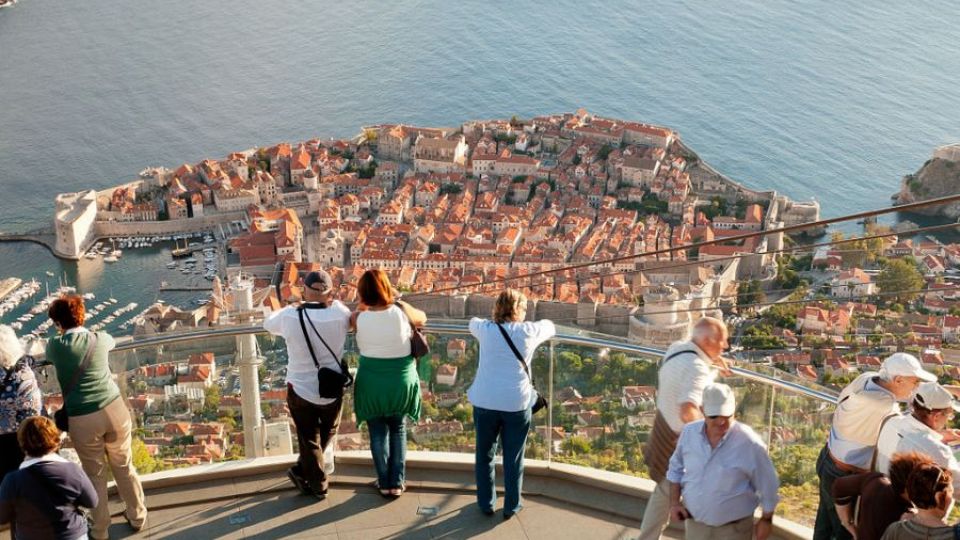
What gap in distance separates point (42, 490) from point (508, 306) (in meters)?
1.02

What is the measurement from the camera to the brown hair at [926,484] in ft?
5.20

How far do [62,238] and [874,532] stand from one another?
23127 millimetres

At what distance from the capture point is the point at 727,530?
1.94 m

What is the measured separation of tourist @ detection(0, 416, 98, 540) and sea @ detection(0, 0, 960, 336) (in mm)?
19321

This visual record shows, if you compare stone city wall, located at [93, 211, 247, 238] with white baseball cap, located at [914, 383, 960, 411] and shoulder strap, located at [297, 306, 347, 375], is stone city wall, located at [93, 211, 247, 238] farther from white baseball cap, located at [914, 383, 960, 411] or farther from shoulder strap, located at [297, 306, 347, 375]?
white baseball cap, located at [914, 383, 960, 411]

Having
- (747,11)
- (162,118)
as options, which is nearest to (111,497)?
(162,118)

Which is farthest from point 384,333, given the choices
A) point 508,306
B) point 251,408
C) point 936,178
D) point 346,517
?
point 936,178

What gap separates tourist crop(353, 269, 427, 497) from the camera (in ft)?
7.70

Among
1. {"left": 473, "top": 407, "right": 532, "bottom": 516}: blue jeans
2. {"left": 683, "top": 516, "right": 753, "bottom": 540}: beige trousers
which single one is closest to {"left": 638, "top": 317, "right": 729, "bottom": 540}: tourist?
{"left": 683, "top": 516, "right": 753, "bottom": 540}: beige trousers

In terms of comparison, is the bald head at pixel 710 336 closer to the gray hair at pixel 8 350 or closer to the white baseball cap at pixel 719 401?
the white baseball cap at pixel 719 401

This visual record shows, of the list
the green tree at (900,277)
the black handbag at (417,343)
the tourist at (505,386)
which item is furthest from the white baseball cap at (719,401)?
the green tree at (900,277)

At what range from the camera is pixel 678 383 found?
6.61ft

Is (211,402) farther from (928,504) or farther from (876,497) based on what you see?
(928,504)

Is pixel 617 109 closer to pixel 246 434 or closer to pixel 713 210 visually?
pixel 713 210
